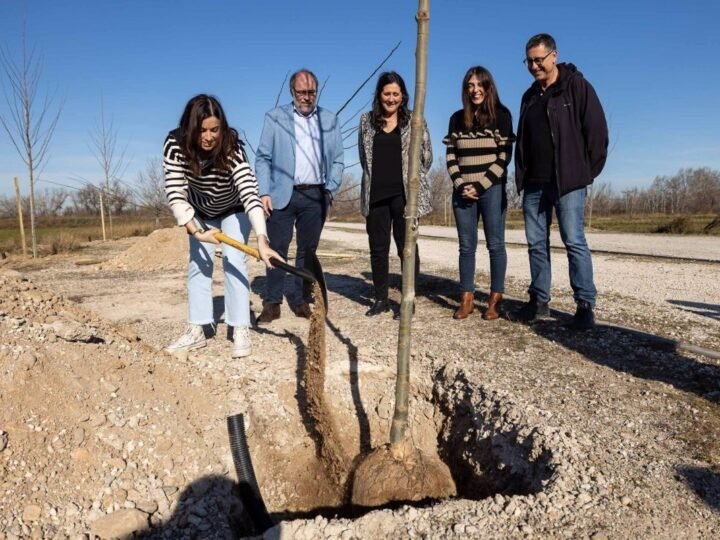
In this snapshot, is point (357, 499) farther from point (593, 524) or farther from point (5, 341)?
point (5, 341)

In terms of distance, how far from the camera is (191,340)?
145 inches

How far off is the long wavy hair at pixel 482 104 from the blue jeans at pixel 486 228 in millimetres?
520

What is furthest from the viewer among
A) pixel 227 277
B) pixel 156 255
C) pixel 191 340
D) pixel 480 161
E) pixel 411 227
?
pixel 156 255

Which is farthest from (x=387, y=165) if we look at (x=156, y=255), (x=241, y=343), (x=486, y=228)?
(x=156, y=255)

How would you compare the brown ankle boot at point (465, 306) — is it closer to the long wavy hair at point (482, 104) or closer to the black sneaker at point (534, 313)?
the black sneaker at point (534, 313)

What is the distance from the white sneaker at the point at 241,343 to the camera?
3.51 meters

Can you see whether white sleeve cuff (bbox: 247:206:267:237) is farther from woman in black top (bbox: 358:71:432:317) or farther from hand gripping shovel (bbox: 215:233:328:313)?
woman in black top (bbox: 358:71:432:317)

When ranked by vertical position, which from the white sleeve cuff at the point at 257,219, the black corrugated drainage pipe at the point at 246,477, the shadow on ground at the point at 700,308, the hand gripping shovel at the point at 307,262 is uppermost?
the white sleeve cuff at the point at 257,219

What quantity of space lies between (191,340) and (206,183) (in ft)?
3.73

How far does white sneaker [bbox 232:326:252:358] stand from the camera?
138 inches

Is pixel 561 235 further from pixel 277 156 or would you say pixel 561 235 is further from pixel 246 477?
pixel 246 477

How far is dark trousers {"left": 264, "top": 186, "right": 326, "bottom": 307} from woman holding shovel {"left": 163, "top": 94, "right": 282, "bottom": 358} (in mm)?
666

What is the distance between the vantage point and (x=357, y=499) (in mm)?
2568

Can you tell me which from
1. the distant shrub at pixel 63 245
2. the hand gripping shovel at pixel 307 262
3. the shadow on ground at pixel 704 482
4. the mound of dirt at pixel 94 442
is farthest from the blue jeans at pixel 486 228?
the distant shrub at pixel 63 245
